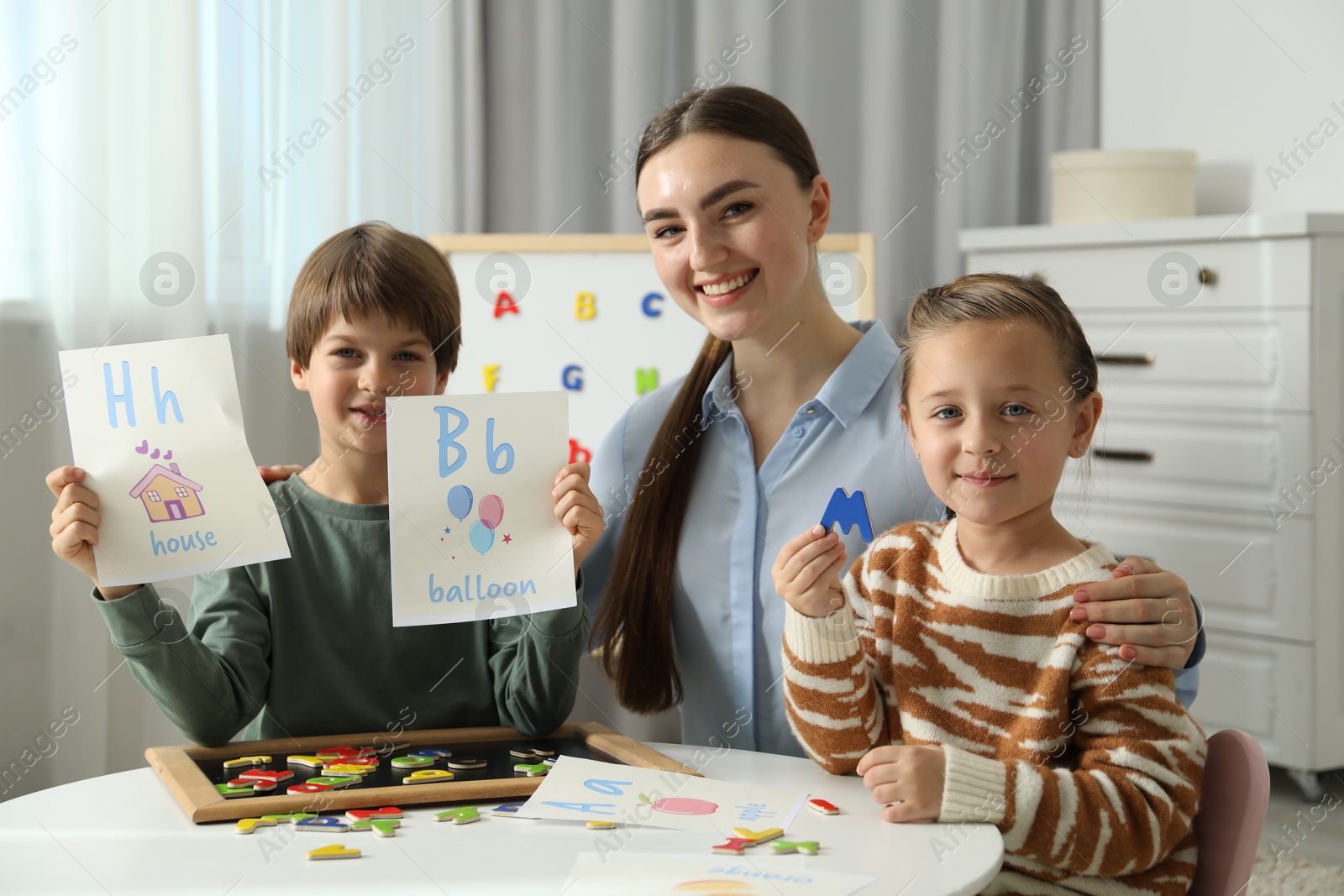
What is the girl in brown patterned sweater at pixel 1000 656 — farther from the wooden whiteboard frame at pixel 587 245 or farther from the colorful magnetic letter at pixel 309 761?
the wooden whiteboard frame at pixel 587 245

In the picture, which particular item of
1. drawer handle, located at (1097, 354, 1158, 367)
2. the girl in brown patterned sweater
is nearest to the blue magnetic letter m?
the girl in brown patterned sweater

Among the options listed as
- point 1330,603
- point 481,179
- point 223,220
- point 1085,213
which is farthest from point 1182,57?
point 223,220

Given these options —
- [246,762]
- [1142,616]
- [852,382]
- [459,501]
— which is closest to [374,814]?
[246,762]

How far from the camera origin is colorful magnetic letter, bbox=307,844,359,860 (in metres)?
0.92

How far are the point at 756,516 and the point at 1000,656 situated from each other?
0.46 meters

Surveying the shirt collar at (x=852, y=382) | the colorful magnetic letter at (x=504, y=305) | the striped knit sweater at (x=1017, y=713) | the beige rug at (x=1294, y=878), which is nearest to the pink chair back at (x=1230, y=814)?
the striped knit sweater at (x=1017, y=713)

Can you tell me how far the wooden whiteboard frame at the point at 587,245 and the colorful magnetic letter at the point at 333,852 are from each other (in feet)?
5.98

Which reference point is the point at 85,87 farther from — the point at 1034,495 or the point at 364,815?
the point at 1034,495

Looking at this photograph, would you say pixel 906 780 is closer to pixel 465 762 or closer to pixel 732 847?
pixel 732 847

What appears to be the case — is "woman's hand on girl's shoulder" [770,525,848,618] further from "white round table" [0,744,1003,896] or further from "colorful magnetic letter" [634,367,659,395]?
"colorful magnetic letter" [634,367,659,395]

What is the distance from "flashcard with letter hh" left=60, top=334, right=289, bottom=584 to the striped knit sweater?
0.56 m

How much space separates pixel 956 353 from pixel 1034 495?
155 millimetres

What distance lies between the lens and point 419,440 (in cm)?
118

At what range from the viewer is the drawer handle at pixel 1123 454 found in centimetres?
287
